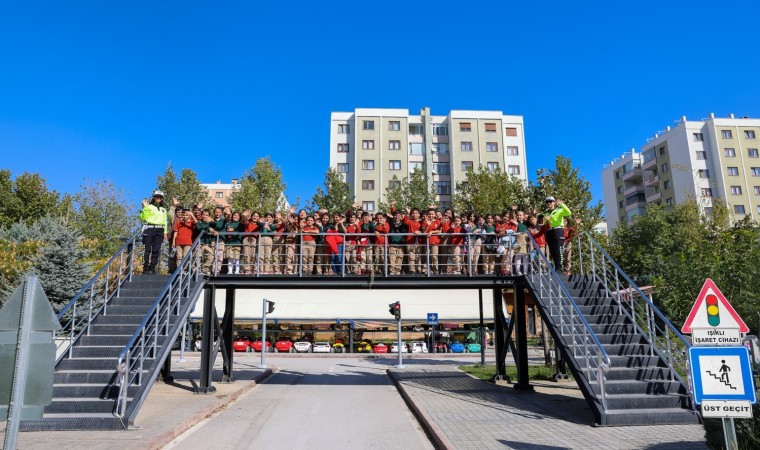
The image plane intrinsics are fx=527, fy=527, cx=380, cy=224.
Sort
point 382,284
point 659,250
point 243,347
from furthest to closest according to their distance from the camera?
point 659,250
point 243,347
point 382,284

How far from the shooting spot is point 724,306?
5859 mm

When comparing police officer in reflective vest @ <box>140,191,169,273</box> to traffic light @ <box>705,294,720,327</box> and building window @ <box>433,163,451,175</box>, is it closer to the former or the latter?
traffic light @ <box>705,294,720,327</box>

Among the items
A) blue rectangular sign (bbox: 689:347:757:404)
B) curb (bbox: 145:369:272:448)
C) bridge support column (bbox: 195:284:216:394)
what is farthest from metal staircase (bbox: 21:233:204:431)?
blue rectangular sign (bbox: 689:347:757:404)

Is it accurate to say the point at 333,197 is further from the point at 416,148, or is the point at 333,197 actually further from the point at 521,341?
the point at 521,341

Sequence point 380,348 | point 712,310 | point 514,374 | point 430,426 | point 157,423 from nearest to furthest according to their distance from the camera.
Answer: point 712,310
point 430,426
point 157,423
point 514,374
point 380,348

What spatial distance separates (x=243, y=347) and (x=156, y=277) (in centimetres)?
2318

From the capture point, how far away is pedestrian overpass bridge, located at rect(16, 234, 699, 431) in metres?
8.46

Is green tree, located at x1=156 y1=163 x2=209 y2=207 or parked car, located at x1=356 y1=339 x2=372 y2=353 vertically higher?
green tree, located at x1=156 y1=163 x2=209 y2=207

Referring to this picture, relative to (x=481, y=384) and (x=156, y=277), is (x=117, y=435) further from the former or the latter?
(x=481, y=384)

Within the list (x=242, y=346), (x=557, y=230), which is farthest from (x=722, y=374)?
(x=242, y=346)

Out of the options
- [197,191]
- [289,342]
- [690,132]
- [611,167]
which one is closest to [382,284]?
[289,342]

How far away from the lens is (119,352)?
9.56 meters

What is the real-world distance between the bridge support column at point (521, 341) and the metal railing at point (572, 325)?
726 mm

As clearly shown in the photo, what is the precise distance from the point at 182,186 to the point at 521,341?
36997 millimetres
